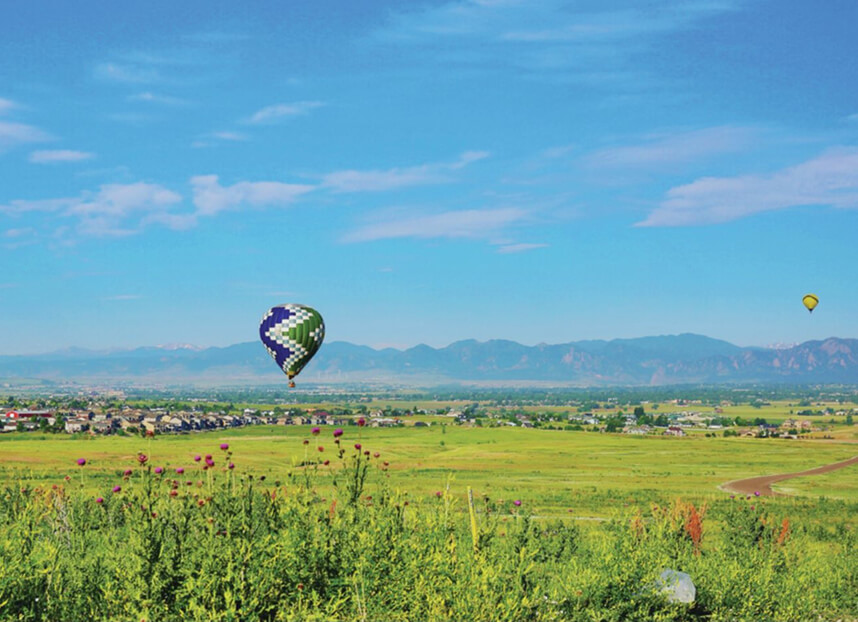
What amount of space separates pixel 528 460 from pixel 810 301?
53826 millimetres

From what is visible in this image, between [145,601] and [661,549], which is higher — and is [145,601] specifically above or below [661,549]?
above

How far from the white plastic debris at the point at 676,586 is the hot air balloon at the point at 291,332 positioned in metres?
18.6

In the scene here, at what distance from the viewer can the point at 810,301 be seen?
62719mm

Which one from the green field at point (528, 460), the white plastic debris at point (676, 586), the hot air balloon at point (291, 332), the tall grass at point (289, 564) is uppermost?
the hot air balloon at point (291, 332)

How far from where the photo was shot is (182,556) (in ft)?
42.0

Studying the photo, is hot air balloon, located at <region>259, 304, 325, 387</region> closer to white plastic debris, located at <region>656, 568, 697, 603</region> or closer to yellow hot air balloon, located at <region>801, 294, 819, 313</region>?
white plastic debris, located at <region>656, 568, 697, 603</region>

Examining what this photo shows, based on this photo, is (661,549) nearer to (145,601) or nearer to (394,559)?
(394,559)

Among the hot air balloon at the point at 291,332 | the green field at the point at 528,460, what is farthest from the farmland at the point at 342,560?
Result: the green field at the point at 528,460

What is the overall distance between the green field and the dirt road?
74.0 inches

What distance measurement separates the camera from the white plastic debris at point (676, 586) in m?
17.2

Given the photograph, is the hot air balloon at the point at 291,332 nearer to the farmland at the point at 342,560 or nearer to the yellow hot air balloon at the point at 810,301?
the farmland at the point at 342,560

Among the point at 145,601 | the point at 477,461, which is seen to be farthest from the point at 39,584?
the point at 477,461

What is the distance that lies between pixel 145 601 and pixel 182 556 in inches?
35.1

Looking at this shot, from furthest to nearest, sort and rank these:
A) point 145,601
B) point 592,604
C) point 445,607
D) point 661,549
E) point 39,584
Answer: point 661,549
point 592,604
point 445,607
point 39,584
point 145,601
